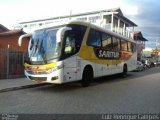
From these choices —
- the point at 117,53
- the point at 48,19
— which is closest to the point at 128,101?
the point at 117,53

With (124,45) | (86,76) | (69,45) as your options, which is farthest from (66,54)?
(124,45)

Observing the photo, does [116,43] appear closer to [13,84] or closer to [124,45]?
[124,45]

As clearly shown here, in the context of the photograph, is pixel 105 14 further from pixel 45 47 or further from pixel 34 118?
pixel 34 118

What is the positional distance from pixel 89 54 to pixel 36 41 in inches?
120

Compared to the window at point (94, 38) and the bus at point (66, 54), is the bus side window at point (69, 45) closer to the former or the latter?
the bus at point (66, 54)

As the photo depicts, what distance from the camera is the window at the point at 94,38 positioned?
1423cm

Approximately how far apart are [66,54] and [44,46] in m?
1.10

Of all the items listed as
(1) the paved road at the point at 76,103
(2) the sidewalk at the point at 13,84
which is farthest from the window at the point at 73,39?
(2) the sidewalk at the point at 13,84

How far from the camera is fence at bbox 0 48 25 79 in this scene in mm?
16484

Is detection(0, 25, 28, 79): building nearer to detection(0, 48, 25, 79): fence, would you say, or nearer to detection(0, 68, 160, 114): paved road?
detection(0, 48, 25, 79): fence

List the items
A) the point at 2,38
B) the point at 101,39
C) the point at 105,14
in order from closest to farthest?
1. the point at 101,39
2. the point at 2,38
3. the point at 105,14

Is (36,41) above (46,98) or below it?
above

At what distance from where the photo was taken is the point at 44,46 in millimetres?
12164

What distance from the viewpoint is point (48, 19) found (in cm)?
5000
